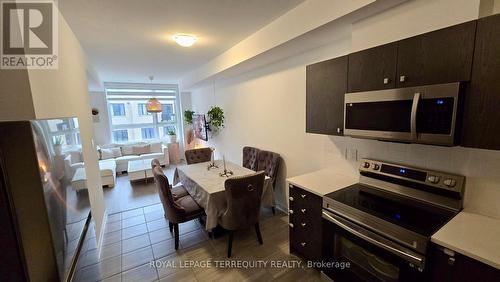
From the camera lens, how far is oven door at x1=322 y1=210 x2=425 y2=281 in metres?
1.39

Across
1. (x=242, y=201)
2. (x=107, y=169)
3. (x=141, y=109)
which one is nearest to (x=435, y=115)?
(x=242, y=201)

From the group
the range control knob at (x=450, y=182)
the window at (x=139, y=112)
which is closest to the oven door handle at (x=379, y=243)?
the range control knob at (x=450, y=182)

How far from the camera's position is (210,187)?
2.63 meters

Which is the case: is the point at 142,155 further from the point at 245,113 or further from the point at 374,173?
the point at 374,173

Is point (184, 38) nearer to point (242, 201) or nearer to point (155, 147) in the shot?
point (242, 201)

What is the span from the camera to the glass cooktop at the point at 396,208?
1.43 meters

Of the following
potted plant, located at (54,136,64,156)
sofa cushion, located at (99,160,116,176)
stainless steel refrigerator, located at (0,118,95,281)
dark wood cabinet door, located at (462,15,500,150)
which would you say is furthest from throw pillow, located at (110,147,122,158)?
dark wood cabinet door, located at (462,15,500,150)

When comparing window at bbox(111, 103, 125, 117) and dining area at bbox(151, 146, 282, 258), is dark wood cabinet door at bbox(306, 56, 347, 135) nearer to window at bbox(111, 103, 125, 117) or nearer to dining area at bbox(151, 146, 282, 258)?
dining area at bbox(151, 146, 282, 258)

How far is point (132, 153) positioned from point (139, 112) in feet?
5.41

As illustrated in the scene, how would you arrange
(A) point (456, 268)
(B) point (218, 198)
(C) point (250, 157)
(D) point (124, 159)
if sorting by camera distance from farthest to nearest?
1. (D) point (124, 159)
2. (C) point (250, 157)
3. (B) point (218, 198)
4. (A) point (456, 268)

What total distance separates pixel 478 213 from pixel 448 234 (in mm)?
473

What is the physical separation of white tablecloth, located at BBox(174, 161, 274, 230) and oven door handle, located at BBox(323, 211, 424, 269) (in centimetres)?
112

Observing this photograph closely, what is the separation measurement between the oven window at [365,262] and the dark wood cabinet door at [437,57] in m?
1.31

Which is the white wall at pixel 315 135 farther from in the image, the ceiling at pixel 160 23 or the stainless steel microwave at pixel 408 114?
the ceiling at pixel 160 23
